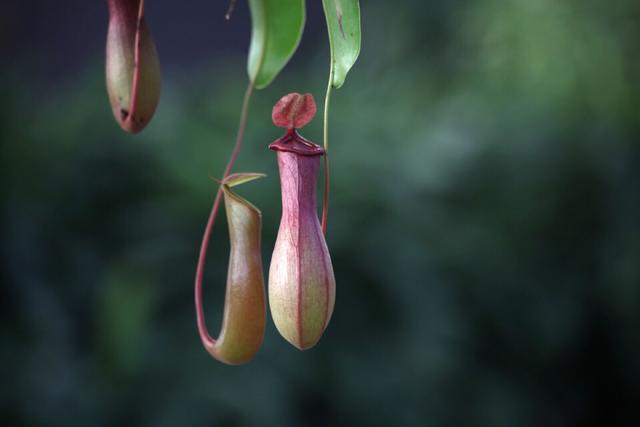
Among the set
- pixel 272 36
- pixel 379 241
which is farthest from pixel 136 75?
pixel 379 241

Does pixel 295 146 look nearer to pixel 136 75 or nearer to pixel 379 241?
pixel 136 75

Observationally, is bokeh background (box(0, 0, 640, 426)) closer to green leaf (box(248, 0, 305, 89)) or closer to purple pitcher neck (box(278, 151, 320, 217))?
purple pitcher neck (box(278, 151, 320, 217))

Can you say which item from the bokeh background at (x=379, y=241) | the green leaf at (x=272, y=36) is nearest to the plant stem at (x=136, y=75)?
the green leaf at (x=272, y=36)

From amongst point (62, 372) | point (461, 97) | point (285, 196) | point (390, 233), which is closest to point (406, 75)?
point (461, 97)

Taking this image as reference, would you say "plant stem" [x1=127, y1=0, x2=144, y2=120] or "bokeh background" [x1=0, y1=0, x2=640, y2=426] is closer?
"plant stem" [x1=127, y1=0, x2=144, y2=120]

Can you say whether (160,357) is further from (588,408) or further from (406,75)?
(406,75)

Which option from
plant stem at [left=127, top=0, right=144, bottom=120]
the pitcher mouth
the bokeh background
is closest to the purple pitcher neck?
the pitcher mouth
